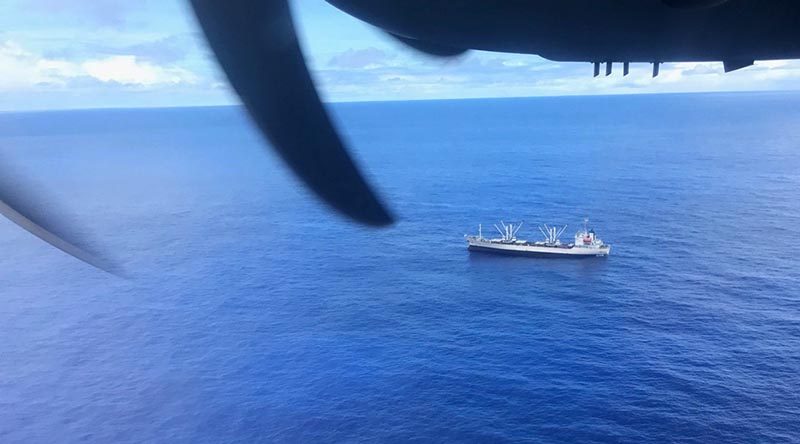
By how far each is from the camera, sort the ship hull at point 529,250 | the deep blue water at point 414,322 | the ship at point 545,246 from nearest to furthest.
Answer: the deep blue water at point 414,322
the ship at point 545,246
the ship hull at point 529,250

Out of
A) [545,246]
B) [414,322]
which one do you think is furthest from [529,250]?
[414,322]

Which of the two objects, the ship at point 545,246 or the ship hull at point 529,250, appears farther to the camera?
the ship hull at point 529,250

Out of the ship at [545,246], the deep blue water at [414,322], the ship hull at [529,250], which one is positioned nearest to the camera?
the deep blue water at [414,322]

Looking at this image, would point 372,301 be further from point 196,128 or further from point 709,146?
point 196,128

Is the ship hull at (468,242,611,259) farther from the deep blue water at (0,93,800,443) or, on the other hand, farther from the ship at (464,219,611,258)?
the deep blue water at (0,93,800,443)

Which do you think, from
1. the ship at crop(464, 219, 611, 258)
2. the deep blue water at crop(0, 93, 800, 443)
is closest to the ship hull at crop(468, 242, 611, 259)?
the ship at crop(464, 219, 611, 258)

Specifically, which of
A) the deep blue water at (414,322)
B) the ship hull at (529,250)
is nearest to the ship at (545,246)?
the ship hull at (529,250)

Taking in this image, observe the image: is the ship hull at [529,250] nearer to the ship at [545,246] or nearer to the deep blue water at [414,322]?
the ship at [545,246]

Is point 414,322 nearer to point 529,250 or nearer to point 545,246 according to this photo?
point 529,250
